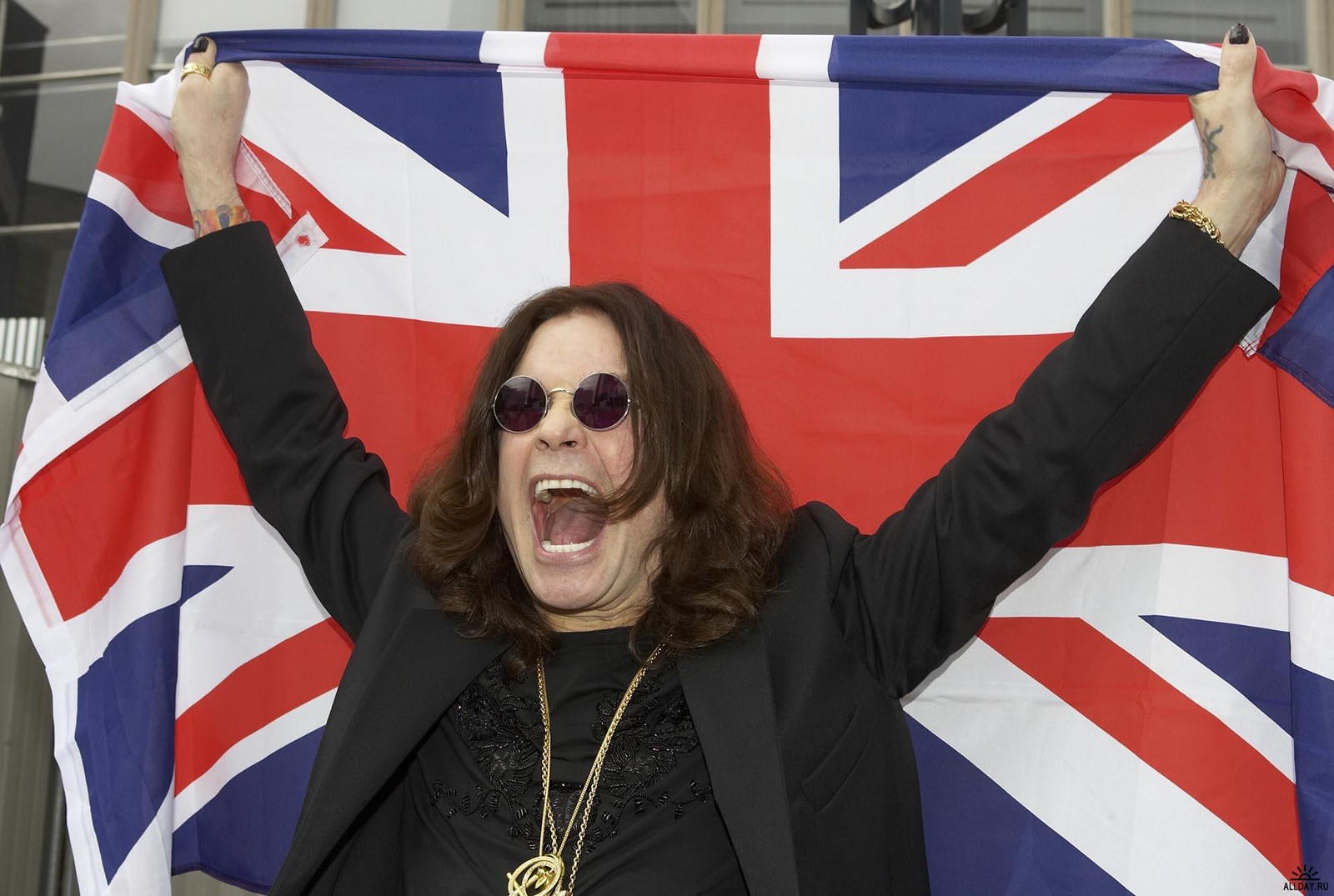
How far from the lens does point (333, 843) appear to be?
1.88 metres

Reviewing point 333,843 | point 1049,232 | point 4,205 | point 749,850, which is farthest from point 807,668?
point 4,205

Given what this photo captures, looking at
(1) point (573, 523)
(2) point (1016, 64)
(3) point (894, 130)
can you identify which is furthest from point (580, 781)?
(2) point (1016, 64)

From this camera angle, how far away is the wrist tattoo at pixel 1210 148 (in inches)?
78.6

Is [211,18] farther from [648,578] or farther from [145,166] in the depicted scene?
[648,578]

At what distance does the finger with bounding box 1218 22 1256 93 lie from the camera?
2031mm

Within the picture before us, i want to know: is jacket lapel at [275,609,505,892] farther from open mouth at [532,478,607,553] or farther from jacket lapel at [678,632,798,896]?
jacket lapel at [678,632,798,896]

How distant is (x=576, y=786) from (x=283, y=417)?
880 millimetres

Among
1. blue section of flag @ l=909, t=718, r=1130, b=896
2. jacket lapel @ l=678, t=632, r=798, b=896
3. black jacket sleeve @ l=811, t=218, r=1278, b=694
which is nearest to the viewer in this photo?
jacket lapel @ l=678, t=632, r=798, b=896

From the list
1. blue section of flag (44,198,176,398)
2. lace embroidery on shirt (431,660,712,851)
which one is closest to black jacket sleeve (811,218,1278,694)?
lace embroidery on shirt (431,660,712,851)

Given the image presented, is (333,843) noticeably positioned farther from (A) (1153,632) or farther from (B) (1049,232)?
(B) (1049,232)

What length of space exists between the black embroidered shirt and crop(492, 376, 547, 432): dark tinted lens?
379 mm

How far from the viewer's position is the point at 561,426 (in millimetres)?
2045

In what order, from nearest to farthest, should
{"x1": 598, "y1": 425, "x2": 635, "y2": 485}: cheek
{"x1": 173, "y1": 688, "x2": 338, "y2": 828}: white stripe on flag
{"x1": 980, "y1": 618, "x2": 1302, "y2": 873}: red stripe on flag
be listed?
{"x1": 598, "y1": 425, "x2": 635, "y2": 485}: cheek, {"x1": 980, "y1": 618, "x2": 1302, "y2": 873}: red stripe on flag, {"x1": 173, "y1": 688, "x2": 338, "y2": 828}: white stripe on flag

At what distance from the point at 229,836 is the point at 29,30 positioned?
5.58m
